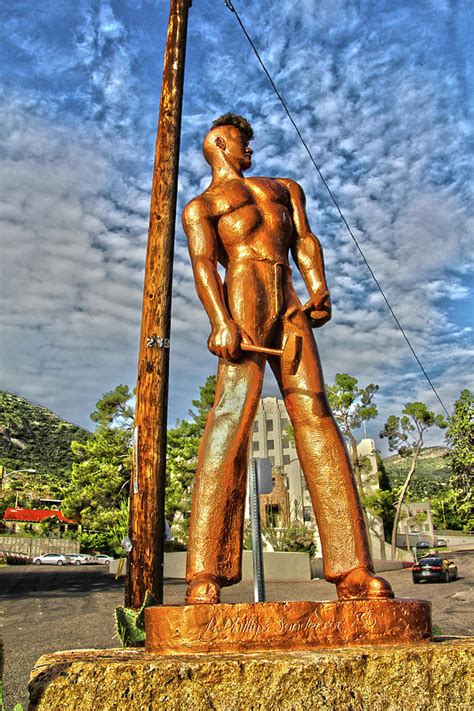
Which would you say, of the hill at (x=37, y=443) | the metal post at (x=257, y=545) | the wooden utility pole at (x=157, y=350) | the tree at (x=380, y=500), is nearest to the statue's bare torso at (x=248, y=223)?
the wooden utility pole at (x=157, y=350)

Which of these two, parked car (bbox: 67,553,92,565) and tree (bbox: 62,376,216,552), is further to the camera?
parked car (bbox: 67,553,92,565)

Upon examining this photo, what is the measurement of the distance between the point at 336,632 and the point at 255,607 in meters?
0.35

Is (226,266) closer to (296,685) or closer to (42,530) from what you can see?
(296,685)

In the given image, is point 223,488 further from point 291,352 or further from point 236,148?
point 236,148

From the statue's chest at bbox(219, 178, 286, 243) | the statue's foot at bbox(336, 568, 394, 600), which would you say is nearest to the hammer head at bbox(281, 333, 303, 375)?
the statue's chest at bbox(219, 178, 286, 243)

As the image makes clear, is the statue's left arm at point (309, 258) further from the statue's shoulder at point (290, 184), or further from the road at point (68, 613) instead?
the road at point (68, 613)

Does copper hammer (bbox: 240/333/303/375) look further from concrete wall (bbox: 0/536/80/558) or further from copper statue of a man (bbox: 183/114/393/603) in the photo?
concrete wall (bbox: 0/536/80/558)

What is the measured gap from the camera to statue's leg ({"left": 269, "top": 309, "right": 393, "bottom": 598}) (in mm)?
2947

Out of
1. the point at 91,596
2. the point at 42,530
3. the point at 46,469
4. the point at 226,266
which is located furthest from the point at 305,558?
Answer: the point at 46,469

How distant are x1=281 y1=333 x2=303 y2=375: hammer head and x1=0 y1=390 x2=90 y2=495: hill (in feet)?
273

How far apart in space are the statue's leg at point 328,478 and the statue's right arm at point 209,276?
0.37m

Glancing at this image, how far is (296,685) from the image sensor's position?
2.03 metres

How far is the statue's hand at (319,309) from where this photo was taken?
11.6 ft

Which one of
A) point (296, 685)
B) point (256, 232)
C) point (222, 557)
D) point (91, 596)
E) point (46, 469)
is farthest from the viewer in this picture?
point (46, 469)
